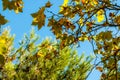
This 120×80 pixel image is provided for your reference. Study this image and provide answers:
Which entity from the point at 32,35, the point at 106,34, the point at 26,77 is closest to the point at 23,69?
the point at 26,77

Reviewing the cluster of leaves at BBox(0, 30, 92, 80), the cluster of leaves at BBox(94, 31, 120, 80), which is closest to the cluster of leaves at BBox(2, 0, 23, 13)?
the cluster of leaves at BBox(94, 31, 120, 80)

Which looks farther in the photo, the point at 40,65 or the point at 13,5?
the point at 40,65

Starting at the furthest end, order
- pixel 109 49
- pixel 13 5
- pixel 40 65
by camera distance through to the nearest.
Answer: pixel 40 65 < pixel 109 49 < pixel 13 5

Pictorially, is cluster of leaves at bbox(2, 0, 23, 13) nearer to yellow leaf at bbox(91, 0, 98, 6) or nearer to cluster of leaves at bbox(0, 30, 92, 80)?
yellow leaf at bbox(91, 0, 98, 6)

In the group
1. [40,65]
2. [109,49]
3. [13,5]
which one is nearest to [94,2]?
[109,49]

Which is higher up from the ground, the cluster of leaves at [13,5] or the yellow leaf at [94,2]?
the yellow leaf at [94,2]

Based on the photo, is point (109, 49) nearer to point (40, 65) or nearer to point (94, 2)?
point (94, 2)

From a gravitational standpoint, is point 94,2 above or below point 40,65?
below

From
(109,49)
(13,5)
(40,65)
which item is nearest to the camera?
(13,5)

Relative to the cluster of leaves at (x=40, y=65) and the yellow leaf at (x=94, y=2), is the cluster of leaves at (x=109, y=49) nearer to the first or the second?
the yellow leaf at (x=94, y=2)

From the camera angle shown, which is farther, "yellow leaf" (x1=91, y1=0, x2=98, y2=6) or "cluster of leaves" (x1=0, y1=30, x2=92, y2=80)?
"cluster of leaves" (x1=0, y1=30, x2=92, y2=80)

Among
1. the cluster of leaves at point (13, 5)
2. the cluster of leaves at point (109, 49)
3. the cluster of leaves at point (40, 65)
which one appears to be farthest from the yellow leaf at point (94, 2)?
the cluster of leaves at point (40, 65)

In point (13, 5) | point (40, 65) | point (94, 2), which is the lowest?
point (13, 5)

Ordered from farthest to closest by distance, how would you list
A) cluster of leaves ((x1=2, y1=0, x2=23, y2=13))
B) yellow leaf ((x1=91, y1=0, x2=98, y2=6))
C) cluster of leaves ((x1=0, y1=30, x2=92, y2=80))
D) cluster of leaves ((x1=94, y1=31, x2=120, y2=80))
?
cluster of leaves ((x1=0, y1=30, x2=92, y2=80)) < yellow leaf ((x1=91, y1=0, x2=98, y2=6)) < cluster of leaves ((x1=94, y1=31, x2=120, y2=80)) < cluster of leaves ((x1=2, y1=0, x2=23, y2=13))
